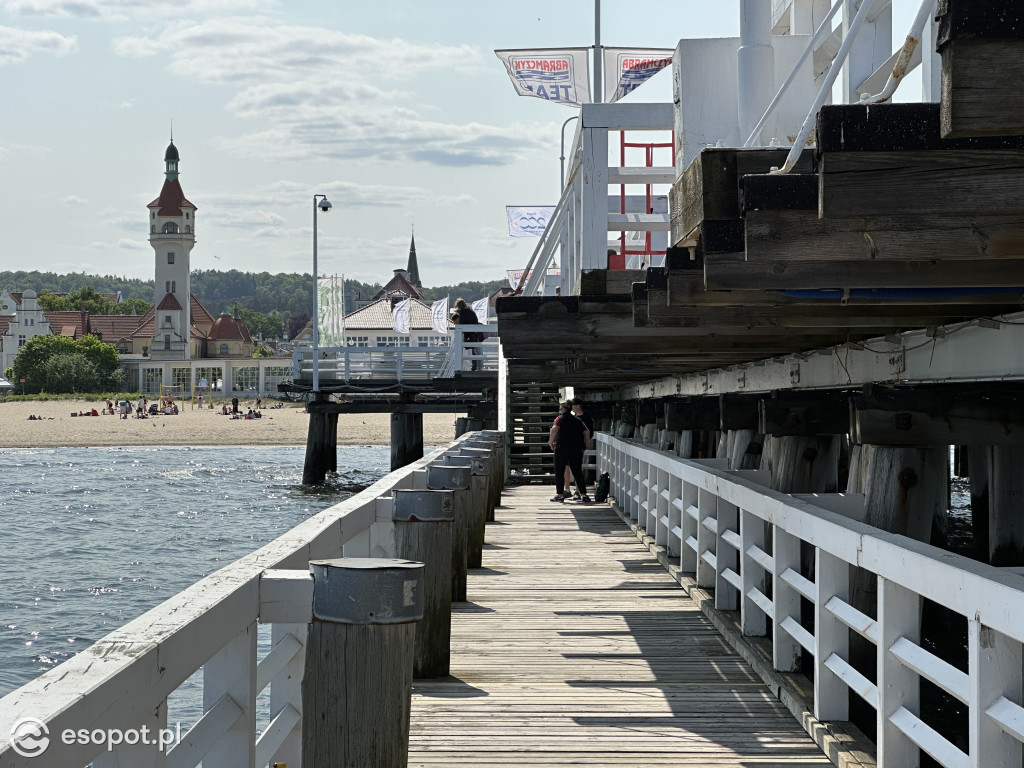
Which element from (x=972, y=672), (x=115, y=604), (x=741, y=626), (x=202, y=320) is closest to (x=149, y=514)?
(x=115, y=604)

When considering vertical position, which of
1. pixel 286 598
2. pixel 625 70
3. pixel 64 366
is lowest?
pixel 286 598

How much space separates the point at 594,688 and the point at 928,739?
2.37 m

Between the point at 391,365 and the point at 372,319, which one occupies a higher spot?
the point at 372,319

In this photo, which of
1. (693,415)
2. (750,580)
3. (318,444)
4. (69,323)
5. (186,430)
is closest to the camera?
(750,580)

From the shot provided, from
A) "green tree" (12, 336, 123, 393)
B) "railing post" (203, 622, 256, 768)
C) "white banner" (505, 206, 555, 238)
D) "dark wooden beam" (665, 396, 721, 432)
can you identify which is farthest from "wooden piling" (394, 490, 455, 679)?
"green tree" (12, 336, 123, 393)

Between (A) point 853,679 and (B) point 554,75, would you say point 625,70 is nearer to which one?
(B) point 554,75

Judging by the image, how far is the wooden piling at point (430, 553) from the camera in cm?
570

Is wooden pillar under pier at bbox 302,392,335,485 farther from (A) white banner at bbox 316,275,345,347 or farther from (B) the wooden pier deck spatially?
(B) the wooden pier deck

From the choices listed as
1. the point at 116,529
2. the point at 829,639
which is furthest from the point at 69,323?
the point at 829,639

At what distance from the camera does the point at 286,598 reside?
3.18m

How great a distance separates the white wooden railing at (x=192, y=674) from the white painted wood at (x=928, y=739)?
183 centimetres

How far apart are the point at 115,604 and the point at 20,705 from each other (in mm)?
16402

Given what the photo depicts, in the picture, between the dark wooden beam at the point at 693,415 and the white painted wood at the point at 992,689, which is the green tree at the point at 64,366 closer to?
the dark wooden beam at the point at 693,415

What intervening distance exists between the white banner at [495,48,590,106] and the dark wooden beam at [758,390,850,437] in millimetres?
10702
